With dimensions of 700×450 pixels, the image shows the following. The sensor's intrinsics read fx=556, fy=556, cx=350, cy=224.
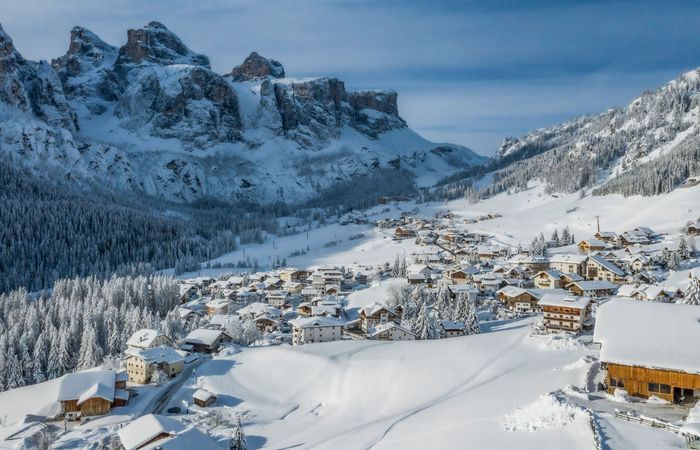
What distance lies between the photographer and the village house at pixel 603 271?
85812mm

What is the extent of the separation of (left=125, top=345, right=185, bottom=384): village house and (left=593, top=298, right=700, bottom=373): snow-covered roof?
42716 mm

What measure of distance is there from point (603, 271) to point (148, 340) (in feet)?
226

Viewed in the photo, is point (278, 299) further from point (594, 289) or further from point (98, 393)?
point (594, 289)

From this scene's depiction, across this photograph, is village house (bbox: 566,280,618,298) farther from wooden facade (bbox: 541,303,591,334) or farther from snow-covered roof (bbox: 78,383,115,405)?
snow-covered roof (bbox: 78,383,115,405)

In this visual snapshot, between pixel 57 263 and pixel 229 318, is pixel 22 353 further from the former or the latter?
pixel 57 263

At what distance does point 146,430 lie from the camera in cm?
3866

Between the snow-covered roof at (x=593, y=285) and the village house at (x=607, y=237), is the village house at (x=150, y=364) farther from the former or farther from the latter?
the village house at (x=607, y=237)

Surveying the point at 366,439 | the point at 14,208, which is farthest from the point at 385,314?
the point at 14,208

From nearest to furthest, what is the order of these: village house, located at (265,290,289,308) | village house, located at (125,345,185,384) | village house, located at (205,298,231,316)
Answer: village house, located at (125,345,185,384) < village house, located at (205,298,231,316) < village house, located at (265,290,289,308)

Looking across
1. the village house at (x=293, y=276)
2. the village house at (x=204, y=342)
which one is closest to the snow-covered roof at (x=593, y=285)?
the village house at (x=204, y=342)

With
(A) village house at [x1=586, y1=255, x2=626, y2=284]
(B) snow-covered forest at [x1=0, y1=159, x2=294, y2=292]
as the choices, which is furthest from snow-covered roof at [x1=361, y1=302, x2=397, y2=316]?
(B) snow-covered forest at [x1=0, y1=159, x2=294, y2=292]

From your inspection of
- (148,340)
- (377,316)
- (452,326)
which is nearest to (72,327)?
(148,340)

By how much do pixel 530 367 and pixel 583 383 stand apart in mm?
10239

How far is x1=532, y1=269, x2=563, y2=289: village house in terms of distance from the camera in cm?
8481
